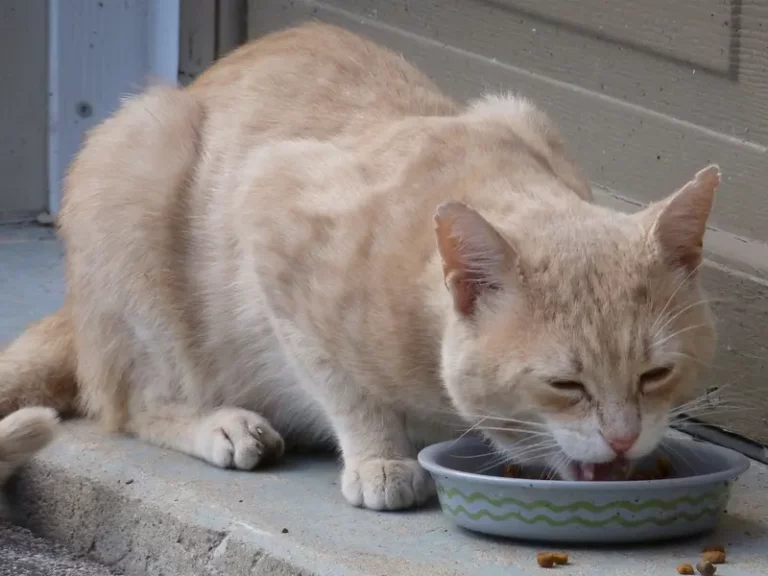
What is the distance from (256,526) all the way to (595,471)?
68cm

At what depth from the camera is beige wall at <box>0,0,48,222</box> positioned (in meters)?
4.99

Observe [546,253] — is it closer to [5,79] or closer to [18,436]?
[18,436]

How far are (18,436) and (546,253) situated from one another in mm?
1278

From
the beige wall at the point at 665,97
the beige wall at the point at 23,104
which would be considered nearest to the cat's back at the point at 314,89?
the beige wall at the point at 665,97

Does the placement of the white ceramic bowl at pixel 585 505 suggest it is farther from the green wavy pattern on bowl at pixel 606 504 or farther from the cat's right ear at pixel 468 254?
the cat's right ear at pixel 468 254

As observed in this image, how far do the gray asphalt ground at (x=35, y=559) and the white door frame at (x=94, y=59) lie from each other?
2.31m

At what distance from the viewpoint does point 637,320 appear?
7.63 feet

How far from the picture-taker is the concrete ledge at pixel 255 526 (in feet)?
8.06

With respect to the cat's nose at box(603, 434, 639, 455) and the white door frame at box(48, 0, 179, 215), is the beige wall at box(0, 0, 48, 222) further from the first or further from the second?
the cat's nose at box(603, 434, 639, 455)

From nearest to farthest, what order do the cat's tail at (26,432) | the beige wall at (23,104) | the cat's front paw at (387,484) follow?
the cat's front paw at (387,484), the cat's tail at (26,432), the beige wall at (23,104)

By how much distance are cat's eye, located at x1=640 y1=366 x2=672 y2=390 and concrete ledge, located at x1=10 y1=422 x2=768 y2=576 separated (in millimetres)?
344

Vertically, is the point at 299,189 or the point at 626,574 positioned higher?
the point at 299,189

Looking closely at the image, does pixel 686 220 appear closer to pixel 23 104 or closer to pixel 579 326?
pixel 579 326

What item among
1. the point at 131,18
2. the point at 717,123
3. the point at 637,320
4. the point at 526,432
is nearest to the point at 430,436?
the point at 526,432
